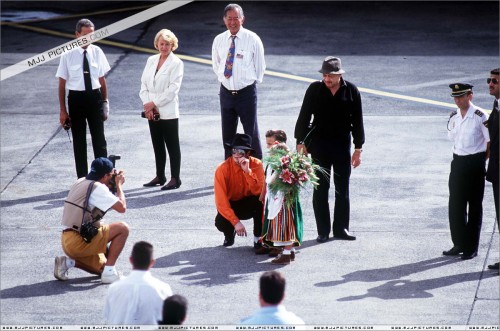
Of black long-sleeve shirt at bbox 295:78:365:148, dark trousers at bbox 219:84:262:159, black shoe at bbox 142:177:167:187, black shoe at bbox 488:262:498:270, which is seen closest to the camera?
black shoe at bbox 488:262:498:270

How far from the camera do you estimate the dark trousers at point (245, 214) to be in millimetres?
12047

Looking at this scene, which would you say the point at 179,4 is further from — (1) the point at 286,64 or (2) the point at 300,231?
(2) the point at 300,231

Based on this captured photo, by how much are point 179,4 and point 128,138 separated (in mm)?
12039

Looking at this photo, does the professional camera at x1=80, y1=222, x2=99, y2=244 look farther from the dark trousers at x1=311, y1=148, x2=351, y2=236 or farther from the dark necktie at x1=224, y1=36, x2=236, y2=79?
the dark necktie at x1=224, y1=36, x2=236, y2=79

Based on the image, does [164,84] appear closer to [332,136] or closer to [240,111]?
[240,111]

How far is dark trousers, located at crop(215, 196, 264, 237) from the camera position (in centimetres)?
1205

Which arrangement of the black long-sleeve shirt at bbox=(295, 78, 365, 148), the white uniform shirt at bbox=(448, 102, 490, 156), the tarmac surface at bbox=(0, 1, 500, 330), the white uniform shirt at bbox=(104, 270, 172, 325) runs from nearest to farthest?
the white uniform shirt at bbox=(104, 270, 172, 325)
the tarmac surface at bbox=(0, 1, 500, 330)
the white uniform shirt at bbox=(448, 102, 490, 156)
the black long-sleeve shirt at bbox=(295, 78, 365, 148)

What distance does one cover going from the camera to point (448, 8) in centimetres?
2698

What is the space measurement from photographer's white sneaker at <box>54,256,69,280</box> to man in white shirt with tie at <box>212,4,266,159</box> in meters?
3.67

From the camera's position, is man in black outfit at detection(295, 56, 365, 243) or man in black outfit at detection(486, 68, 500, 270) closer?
man in black outfit at detection(486, 68, 500, 270)

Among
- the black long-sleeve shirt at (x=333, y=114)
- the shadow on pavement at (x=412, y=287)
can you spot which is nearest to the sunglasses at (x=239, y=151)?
the black long-sleeve shirt at (x=333, y=114)

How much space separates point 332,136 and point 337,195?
680mm

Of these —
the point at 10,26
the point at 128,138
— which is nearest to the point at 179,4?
the point at 10,26

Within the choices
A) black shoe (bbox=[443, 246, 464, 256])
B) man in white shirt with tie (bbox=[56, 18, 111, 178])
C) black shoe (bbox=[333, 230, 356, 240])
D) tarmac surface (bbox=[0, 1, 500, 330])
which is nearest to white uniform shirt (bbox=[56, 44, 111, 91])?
man in white shirt with tie (bbox=[56, 18, 111, 178])
